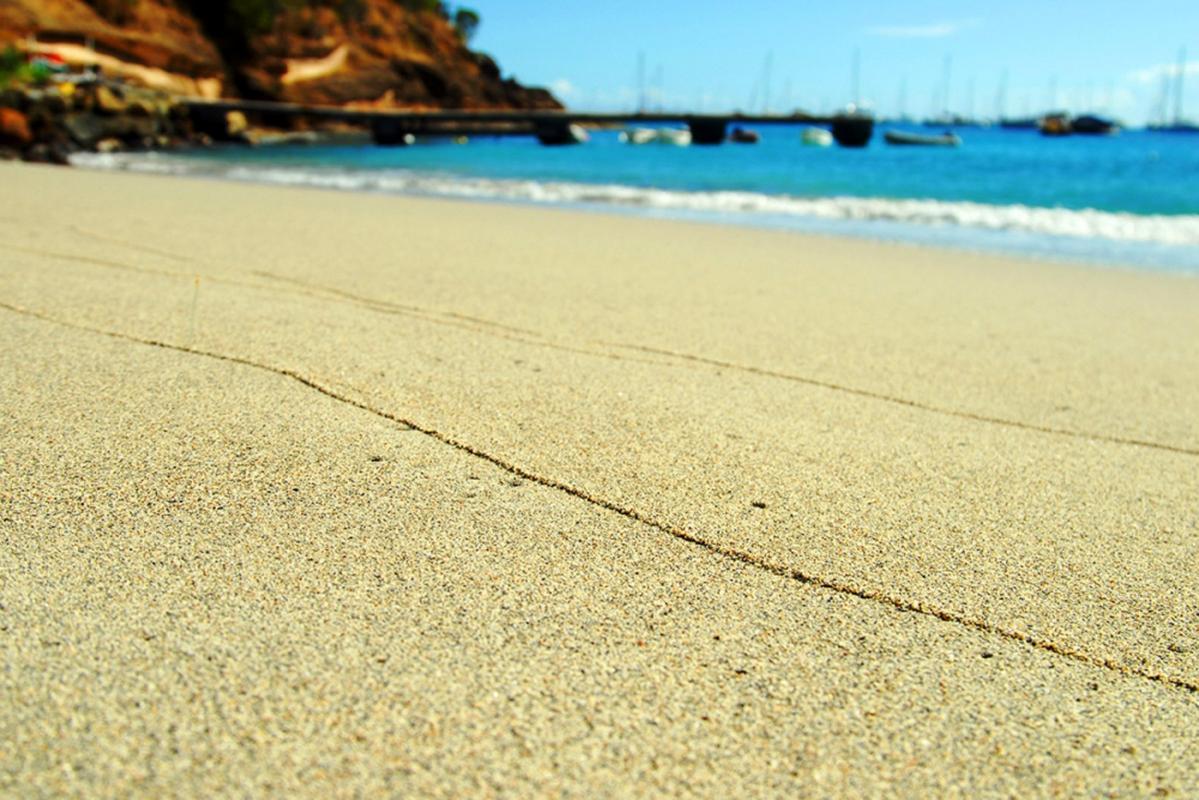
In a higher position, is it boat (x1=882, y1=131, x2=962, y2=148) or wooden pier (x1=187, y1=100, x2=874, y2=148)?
wooden pier (x1=187, y1=100, x2=874, y2=148)

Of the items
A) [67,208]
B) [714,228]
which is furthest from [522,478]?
[714,228]

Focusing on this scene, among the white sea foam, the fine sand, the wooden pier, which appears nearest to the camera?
the fine sand

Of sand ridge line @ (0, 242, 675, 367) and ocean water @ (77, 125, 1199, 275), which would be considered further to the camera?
ocean water @ (77, 125, 1199, 275)

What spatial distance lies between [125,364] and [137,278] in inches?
64.3

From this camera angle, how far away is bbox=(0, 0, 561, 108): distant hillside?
45.4 metres

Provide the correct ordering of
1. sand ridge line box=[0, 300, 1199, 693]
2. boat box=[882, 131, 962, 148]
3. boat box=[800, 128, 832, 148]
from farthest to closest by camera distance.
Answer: boat box=[800, 128, 832, 148], boat box=[882, 131, 962, 148], sand ridge line box=[0, 300, 1199, 693]

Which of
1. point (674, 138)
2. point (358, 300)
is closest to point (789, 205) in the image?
point (358, 300)

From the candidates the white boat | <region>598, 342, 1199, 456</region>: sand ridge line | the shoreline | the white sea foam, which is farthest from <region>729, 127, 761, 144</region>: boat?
<region>598, 342, 1199, 456</region>: sand ridge line

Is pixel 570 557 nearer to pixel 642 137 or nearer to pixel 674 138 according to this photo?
pixel 674 138

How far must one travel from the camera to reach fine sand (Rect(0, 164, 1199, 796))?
4.39 ft

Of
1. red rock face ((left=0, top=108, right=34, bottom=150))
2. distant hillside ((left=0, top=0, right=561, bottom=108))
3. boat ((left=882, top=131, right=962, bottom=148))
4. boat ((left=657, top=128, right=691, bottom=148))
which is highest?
distant hillside ((left=0, top=0, right=561, bottom=108))

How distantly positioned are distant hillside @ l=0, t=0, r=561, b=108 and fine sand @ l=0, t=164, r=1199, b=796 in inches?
1884

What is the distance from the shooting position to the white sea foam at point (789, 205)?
11672 millimetres

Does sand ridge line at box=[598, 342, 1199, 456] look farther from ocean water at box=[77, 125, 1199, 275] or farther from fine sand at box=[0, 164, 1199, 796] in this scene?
ocean water at box=[77, 125, 1199, 275]
